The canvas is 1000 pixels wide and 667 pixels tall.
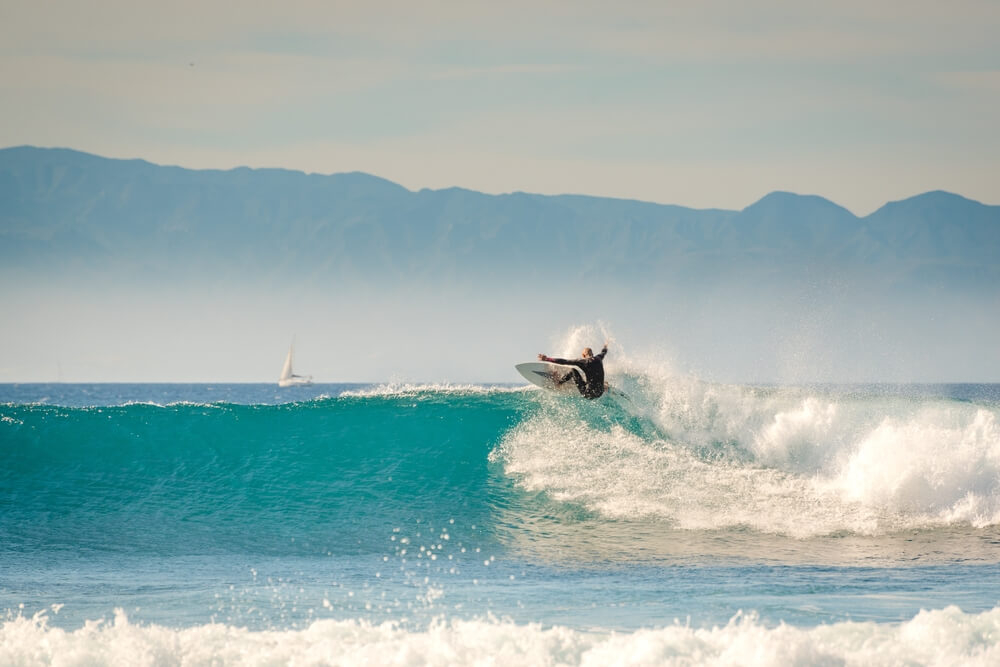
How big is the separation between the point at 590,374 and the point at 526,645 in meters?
8.84

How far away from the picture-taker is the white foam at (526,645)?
749cm

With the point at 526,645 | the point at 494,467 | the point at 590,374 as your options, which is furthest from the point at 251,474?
the point at 526,645

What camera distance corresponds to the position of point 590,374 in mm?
16250

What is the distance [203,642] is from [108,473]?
9.53 metres

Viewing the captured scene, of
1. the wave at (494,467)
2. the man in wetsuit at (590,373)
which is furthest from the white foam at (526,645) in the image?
the man in wetsuit at (590,373)

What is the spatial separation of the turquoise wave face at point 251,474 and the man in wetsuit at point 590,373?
7.06 feet

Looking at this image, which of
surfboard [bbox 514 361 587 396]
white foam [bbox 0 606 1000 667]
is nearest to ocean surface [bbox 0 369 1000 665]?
white foam [bbox 0 606 1000 667]

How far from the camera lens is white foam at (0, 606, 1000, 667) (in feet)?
24.6

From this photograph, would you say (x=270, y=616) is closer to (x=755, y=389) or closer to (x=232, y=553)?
(x=232, y=553)

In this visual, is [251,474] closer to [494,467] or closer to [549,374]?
[494,467]

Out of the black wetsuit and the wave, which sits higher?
the black wetsuit

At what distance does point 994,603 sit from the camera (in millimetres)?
9031

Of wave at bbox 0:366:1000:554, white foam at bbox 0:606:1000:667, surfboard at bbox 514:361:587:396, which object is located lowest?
white foam at bbox 0:606:1000:667

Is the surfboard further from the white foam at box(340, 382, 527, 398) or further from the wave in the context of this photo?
the white foam at box(340, 382, 527, 398)
